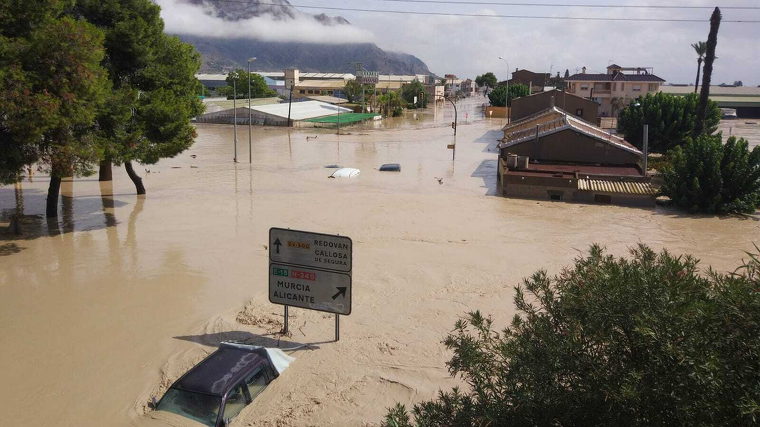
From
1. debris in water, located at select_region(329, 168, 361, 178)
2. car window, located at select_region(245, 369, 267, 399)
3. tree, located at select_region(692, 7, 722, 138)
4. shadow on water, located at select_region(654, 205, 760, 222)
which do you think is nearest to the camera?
car window, located at select_region(245, 369, 267, 399)

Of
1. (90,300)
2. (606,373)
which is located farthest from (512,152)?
(606,373)

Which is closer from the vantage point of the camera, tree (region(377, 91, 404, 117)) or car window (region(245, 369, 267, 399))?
car window (region(245, 369, 267, 399))

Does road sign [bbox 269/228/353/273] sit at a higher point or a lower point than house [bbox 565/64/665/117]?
lower

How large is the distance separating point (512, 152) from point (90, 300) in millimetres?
27973

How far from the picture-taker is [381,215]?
27.3 m

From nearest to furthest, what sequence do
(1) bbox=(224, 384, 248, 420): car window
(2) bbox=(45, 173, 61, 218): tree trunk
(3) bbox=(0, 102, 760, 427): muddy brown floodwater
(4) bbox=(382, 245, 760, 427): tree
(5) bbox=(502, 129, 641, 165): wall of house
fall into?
(4) bbox=(382, 245, 760, 427): tree < (1) bbox=(224, 384, 248, 420): car window < (3) bbox=(0, 102, 760, 427): muddy brown floodwater < (2) bbox=(45, 173, 61, 218): tree trunk < (5) bbox=(502, 129, 641, 165): wall of house

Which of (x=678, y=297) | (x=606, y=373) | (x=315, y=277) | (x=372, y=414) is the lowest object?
(x=372, y=414)

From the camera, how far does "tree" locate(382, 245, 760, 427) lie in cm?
451

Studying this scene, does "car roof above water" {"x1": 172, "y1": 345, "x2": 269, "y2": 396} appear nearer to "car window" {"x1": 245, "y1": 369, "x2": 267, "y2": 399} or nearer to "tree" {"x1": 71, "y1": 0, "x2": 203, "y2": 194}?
"car window" {"x1": 245, "y1": 369, "x2": 267, "y2": 399}

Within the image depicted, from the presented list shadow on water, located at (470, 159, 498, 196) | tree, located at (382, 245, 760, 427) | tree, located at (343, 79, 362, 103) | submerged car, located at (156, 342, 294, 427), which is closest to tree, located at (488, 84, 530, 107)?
tree, located at (343, 79, 362, 103)

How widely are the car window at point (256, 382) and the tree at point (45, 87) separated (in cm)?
1233

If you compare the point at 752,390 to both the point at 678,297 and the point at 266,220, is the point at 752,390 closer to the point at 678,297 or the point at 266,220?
the point at 678,297

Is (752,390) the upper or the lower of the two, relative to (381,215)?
upper

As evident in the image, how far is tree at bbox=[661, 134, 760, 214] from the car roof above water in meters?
25.2
